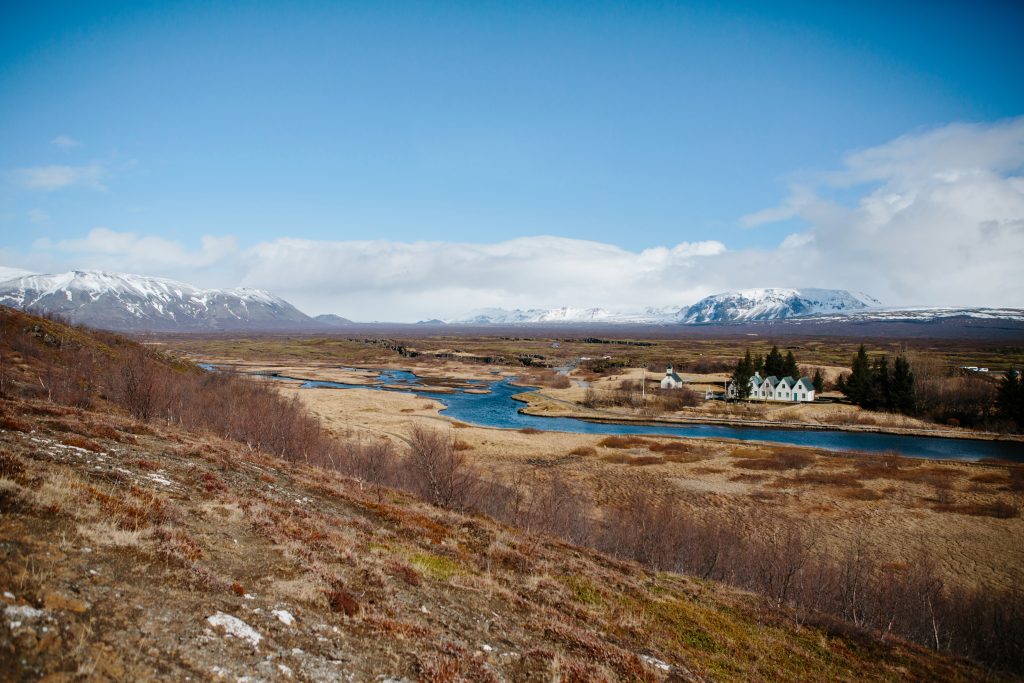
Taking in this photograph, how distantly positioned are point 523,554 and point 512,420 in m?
80.0

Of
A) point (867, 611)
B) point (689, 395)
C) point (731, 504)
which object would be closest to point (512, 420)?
point (689, 395)

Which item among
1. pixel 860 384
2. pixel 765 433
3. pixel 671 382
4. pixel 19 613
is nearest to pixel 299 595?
pixel 19 613

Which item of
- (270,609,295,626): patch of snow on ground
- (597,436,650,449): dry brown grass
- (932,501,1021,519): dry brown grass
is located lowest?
(597,436,650,449): dry brown grass

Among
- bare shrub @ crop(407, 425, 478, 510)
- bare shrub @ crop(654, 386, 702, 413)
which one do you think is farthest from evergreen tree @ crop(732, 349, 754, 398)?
bare shrub @ crop(407, 425, 478, 510)

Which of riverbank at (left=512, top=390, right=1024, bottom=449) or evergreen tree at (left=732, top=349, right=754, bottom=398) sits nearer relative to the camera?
riverbank at (left=512, top=390, right=1024, bottom=449)

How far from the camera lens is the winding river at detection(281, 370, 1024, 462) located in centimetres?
7712

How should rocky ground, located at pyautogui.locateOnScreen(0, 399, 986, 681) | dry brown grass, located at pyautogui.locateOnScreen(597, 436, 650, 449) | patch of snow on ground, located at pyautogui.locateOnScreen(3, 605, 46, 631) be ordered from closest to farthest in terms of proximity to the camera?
patch of snow on ground, located at pyautogui.locateOnScreen(3, 605, 46, 631)
rocky ground, located at pyautogui.locateOnScreen(0, 399, 986, 681)
dry brown grass, located at pyautogui.locateOnScreen(597, 436, 650, 449)

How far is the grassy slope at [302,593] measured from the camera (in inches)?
306

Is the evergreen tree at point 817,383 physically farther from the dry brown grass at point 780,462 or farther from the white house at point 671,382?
the dry brown grass at point 780,462

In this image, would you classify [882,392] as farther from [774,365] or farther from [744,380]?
[744,380]

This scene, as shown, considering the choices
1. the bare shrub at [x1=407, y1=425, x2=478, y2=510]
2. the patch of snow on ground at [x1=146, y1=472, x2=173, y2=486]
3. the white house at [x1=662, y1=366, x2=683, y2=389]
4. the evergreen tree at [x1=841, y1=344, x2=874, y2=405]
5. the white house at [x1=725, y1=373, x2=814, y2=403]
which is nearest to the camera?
the patch of snow on ground at [x1=146, y1=472, x2=173, y2=486]

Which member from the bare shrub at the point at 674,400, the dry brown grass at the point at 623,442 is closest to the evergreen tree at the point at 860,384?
the bare shrub at the point at 674,400

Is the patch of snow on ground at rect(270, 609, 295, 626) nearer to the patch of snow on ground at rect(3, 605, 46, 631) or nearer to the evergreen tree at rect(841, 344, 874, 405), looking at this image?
the patch of snow on ground at rect(3, 605, 46, 631)

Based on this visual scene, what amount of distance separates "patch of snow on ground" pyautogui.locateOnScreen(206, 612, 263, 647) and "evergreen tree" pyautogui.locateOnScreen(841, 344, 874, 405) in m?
129
